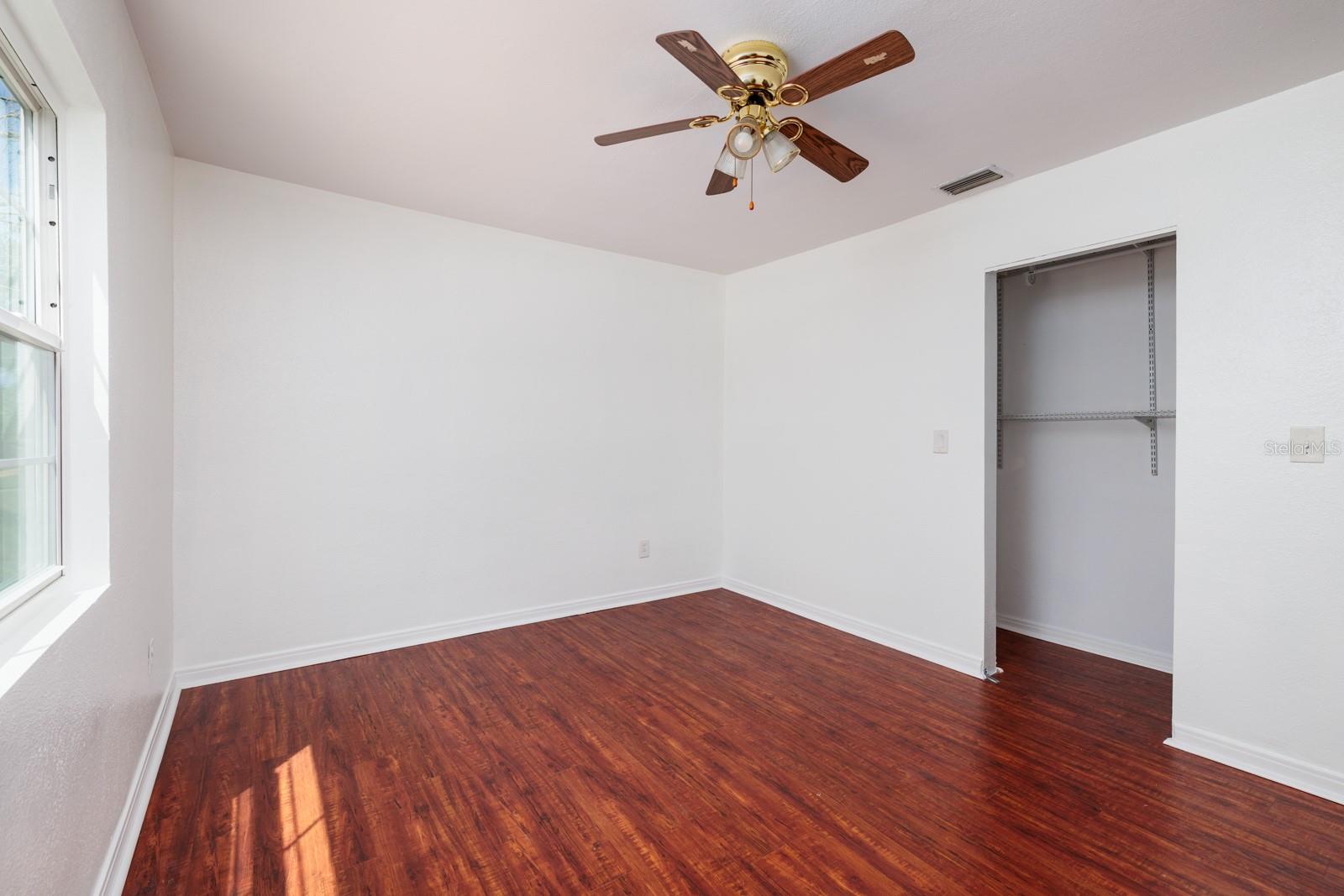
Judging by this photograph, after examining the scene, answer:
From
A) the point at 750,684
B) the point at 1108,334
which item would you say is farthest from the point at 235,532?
the point at 1108,334

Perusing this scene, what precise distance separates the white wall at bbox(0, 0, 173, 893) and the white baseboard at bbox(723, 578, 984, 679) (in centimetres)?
343

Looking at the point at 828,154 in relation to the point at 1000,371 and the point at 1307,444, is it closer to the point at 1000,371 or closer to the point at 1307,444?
the point at 1307,444

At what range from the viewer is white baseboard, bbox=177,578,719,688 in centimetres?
298

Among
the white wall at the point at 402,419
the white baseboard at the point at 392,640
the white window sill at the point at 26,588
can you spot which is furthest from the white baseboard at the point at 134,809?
the white window sill at the point at 26,588

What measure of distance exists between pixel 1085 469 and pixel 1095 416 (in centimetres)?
46

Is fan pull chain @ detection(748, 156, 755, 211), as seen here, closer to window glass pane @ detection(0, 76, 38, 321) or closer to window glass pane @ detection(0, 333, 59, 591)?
window glass pane @ detection(0, 76, 38, 321)

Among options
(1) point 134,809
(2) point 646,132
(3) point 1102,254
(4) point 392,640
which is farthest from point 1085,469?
(1) point 134,809

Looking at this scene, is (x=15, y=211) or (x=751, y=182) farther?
(x=751, y=182)

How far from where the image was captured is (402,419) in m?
3.46

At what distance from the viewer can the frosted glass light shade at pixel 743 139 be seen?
198 cm

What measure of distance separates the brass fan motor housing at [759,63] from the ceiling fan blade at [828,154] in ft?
0.60

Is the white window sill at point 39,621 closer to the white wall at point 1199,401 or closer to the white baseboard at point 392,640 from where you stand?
the white baseboard at point 392,640

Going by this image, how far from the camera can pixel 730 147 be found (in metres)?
2.02

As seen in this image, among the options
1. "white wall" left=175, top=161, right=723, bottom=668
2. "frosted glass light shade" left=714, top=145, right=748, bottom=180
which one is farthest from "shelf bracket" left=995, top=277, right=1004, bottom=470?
"frosted glass light shade" left=714, top=145, right=748, bottom=180
